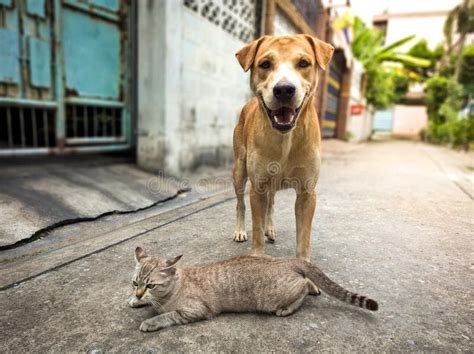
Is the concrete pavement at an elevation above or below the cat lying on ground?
below

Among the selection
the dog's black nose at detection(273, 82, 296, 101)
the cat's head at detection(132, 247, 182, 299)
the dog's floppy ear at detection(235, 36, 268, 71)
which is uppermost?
the dog's floppy ear at detection(235, 36, 268, 71)

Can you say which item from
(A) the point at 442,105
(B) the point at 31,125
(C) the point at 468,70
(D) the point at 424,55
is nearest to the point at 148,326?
(B) the point at 31,125

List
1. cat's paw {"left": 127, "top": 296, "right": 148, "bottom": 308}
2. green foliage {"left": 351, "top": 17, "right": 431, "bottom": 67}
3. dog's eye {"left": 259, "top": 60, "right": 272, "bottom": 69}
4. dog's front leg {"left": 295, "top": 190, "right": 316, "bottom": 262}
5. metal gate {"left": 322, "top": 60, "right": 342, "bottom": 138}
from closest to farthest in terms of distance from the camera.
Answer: cat's paw {"left": 127, "top": 296, "right": 148, "bottom": 308}, dog's eye {"left": 259, "top": 60, "right": 272, "bottom": 69}, dog's front leg {"left": 295, "top": 190, "right": 316, "bottom": 262}, metal gate {"left": 322, "top": 60, "right": 342, "bottom": 138}, green foliage {"left": 351, "top": 17, "right": 431, "bottom": 67}

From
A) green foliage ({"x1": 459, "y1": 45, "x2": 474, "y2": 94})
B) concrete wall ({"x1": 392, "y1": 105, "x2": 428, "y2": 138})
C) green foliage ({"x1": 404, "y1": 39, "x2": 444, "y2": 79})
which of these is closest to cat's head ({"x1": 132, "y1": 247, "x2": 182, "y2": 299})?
green foliage ({"x1": 459, "y1": 45, "x2": 474, "y2": 94})

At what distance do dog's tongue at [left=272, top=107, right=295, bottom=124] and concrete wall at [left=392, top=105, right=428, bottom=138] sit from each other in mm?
37283

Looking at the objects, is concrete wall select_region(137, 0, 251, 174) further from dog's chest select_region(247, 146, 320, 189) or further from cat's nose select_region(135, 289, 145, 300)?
cat's nose select_region(135, 289, 145, 300)

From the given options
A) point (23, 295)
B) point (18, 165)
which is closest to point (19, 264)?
point (23, 295)

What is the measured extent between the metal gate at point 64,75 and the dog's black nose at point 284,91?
3.29m

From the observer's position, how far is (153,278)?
1.76 m

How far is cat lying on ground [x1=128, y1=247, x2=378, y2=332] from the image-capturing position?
176 centimetres

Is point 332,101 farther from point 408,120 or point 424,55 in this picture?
point 408,120

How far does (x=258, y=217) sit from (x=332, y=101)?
1566 cm

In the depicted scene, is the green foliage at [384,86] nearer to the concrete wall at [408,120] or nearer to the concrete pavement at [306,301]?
the concrete wall at [408,120]

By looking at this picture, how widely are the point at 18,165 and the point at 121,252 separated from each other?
241 centimetres
